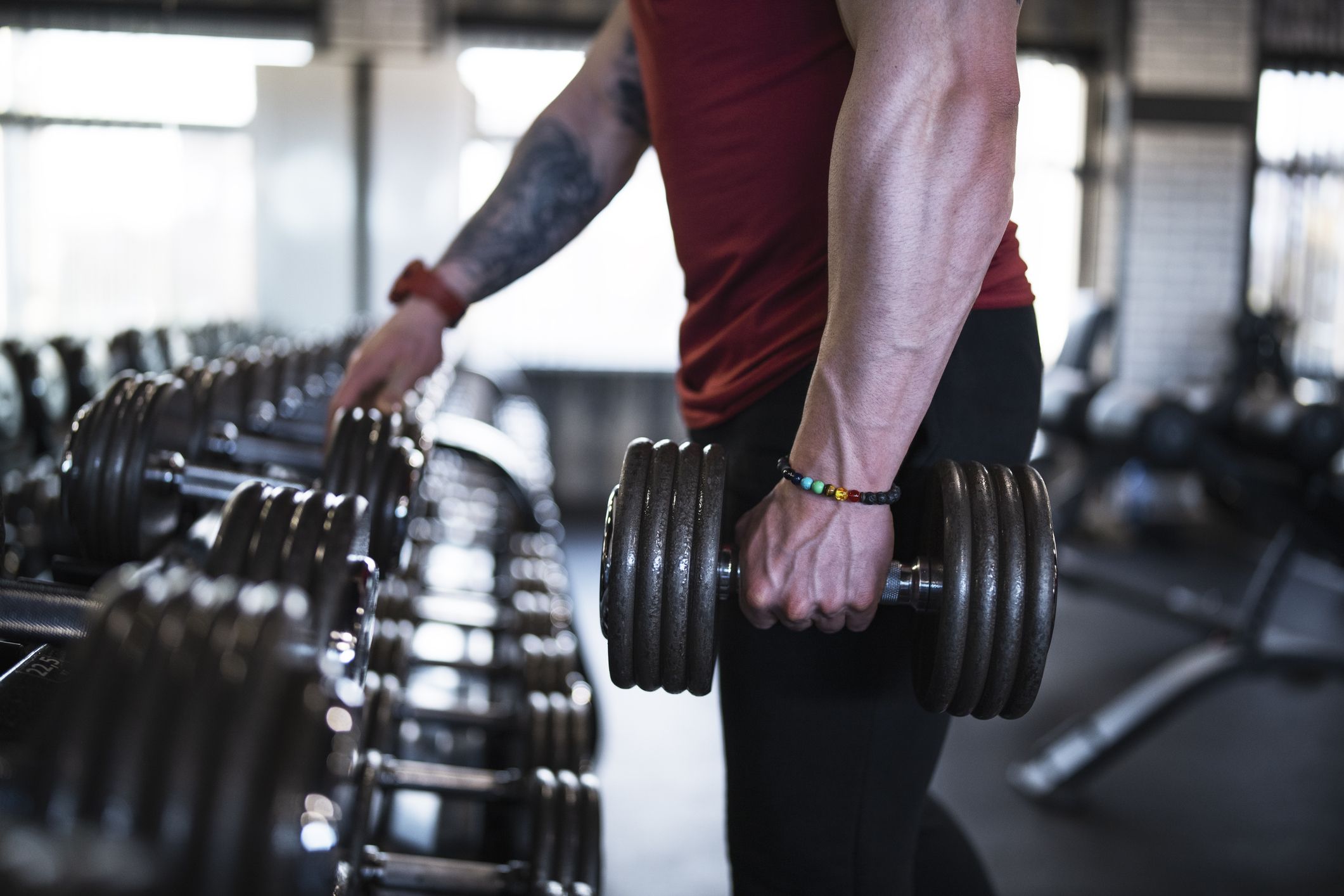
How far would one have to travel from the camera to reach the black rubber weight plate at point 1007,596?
0.82 meters

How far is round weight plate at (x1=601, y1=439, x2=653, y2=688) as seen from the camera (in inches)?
32.6

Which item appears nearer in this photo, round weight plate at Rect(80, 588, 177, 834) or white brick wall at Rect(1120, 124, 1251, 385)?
round weight plate at Rect(80, 588, 177, 834)

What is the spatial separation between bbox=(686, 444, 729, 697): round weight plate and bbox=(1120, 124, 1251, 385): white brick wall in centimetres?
537

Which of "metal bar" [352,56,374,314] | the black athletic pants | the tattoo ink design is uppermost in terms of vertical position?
"metal bar" [352,56,374,314]

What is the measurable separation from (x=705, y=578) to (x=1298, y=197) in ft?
19.7

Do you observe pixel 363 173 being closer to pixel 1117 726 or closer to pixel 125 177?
pixel 125 177

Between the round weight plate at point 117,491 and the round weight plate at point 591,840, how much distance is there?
2.20 ft

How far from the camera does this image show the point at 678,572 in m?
0.82

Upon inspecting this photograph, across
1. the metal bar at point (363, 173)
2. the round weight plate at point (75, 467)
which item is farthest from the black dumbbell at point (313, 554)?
the metal bar at point (363, 173)

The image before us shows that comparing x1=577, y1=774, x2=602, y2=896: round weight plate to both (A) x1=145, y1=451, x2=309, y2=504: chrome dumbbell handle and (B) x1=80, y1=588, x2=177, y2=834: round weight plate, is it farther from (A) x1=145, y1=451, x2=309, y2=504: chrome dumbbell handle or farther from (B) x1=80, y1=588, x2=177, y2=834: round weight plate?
(B) x1=80, y1=588, x2=177, y2=834: round weight plate

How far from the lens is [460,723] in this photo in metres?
1.96

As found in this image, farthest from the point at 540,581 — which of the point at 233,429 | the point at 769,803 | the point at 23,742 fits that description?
the point at 23,742

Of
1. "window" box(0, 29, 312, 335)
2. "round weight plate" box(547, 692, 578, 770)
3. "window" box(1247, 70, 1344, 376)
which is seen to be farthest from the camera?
"window" box(1247, 70, 1344, 376)

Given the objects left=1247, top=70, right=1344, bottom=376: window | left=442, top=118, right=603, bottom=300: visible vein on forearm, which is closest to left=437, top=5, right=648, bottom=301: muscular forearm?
left=442, top=118, right=603, bottom=300: visible vein on forearm
